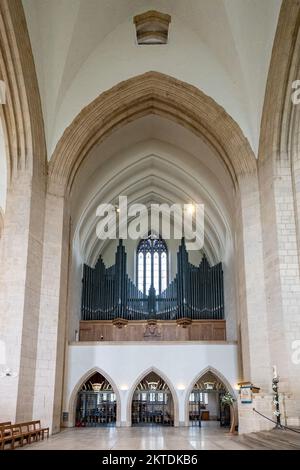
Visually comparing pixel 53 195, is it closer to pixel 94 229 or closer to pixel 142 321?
pixel 94 229

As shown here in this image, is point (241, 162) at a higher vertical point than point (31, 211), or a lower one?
higher

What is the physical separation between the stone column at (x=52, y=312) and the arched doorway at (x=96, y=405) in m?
4.20

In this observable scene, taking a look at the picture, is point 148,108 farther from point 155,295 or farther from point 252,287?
point 155,295

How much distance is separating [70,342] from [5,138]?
7.54m

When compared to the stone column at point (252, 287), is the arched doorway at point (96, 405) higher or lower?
lower

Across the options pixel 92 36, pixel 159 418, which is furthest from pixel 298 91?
pixel 159 418

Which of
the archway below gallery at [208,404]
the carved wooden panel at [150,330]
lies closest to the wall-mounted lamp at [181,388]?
the archway below gallery at [208,404]

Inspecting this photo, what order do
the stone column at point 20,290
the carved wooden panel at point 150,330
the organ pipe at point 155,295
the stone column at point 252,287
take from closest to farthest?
the stone column at point 20,290 → the stone column at point 252,287 → the carved wooden panel at point 150,330 → the organ pipe at point 155,295

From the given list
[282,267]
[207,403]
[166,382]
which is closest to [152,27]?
[282,267]

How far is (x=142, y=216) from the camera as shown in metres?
23.4

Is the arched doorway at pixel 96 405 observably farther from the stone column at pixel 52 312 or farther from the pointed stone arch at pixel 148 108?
the pointed stone arch at pixel 148 108

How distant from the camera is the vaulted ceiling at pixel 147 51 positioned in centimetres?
1364

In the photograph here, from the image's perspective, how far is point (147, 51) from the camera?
51.4ft
